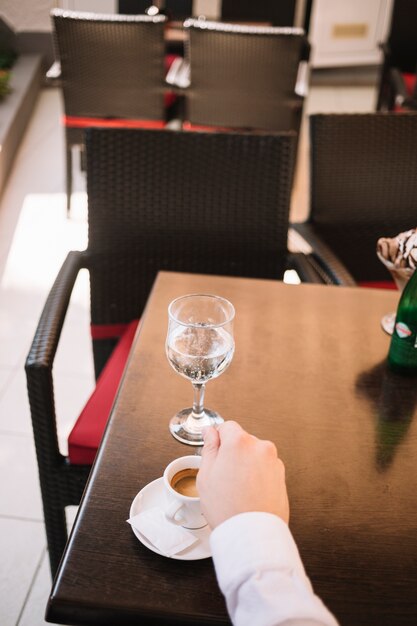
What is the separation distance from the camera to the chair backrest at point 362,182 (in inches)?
66.9

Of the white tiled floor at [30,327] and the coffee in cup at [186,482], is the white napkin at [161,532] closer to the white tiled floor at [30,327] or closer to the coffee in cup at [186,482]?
the coffee in cup at [186,482]

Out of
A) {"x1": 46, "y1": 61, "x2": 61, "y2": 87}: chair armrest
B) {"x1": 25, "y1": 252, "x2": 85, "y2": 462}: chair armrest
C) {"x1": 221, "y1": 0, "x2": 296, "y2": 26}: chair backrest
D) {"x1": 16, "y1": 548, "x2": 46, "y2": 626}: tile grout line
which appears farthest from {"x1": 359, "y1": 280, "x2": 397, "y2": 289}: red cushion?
{"x1": 221, "y1": 0, "x2": 296, "y2": 26}: chair backrest

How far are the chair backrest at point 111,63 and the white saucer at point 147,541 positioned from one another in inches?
93.1

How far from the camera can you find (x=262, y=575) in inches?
24.6

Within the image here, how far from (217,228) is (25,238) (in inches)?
65.0

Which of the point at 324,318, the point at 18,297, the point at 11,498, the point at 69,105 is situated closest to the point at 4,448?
the point at 11,498

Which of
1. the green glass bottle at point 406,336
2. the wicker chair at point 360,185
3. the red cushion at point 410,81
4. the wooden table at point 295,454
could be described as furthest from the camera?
the red cushion at point 410,81

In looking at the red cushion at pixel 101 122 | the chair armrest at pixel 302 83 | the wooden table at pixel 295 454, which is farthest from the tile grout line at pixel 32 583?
the chair armrest at pixel 302 83

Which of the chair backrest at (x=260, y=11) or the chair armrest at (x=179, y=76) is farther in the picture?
the chair backrest at (x=260, y=11)

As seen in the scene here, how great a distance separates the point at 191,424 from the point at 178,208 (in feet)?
2.58

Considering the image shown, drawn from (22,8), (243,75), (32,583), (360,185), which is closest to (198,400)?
(32,583)

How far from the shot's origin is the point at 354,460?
35.1 inches

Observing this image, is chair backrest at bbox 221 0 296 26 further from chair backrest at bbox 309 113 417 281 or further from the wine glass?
the wine glass

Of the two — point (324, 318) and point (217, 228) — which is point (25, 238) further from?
point (324, 318)
